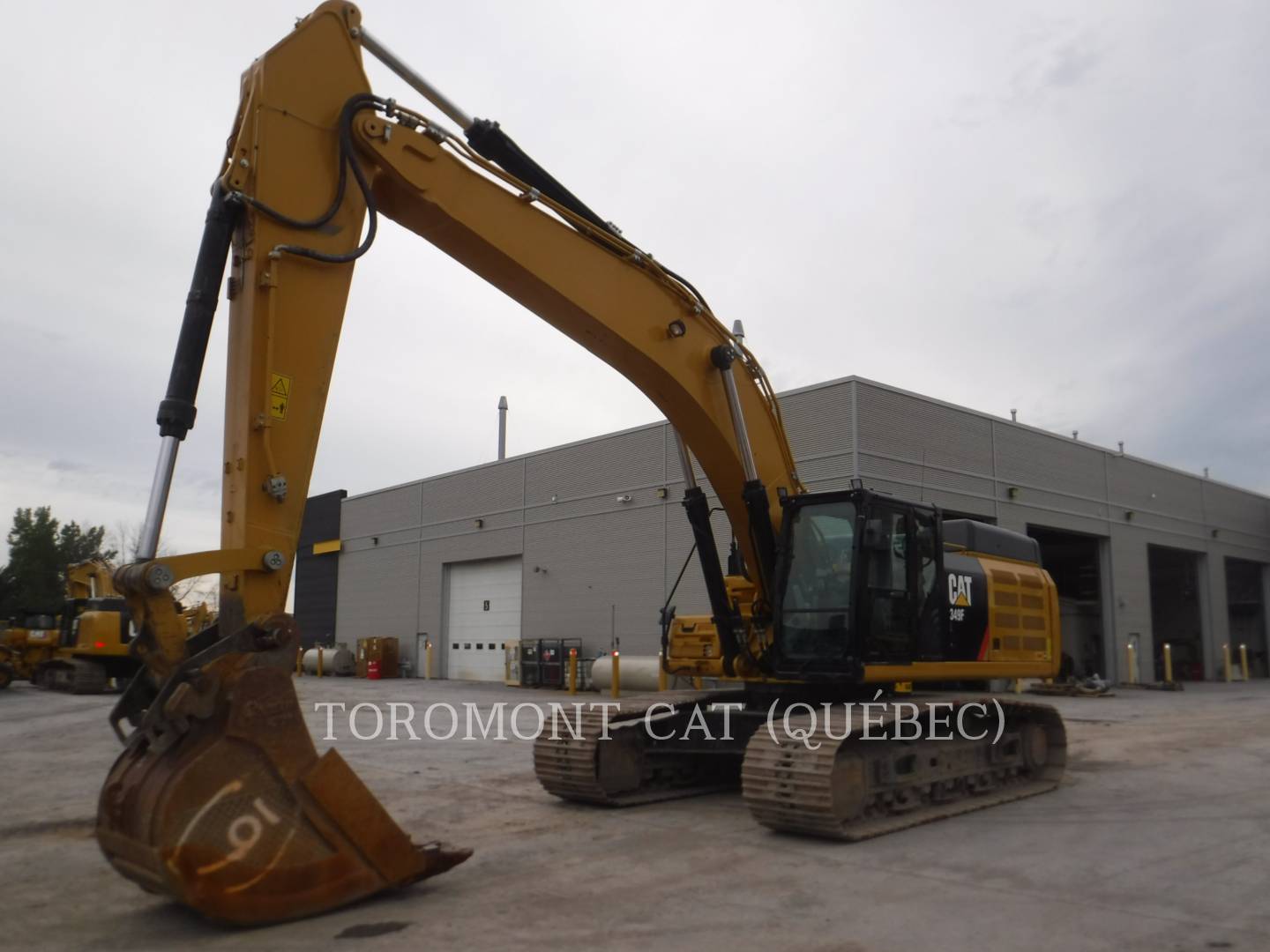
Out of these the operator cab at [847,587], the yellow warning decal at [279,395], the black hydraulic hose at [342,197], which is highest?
the black hydraulic hose at [342,197]

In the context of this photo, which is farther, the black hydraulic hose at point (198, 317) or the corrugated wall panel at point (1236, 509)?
the corrugated wall panel at point (1236, 509)

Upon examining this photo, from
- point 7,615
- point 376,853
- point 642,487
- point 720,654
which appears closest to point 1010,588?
point 720,654

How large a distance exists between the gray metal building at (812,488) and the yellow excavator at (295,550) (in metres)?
11.5

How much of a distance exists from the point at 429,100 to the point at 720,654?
514 cm

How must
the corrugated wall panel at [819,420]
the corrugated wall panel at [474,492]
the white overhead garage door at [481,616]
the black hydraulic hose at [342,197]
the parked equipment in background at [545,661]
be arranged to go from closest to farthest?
the black hydraulic hose at [342,197] → the corrugated wall panel at [819,420] → the parked equipment in background at [545,661] → the white overhead garage door at [481,616] → the corrugated wall panel at [474,492]

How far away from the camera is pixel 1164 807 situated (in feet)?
29.5

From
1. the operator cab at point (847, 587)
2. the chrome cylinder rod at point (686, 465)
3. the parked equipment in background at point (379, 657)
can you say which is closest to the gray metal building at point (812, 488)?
the parked equipment in background at point (379, 657)

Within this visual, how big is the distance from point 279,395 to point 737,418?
4142mm

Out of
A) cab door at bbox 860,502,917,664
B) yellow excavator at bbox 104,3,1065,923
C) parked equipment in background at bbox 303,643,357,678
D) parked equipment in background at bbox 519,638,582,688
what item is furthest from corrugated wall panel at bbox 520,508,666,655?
cab door at bbox 860,502,917,664

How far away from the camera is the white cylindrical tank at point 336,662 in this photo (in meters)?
34.6

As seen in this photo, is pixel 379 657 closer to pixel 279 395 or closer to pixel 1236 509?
pixel 279 395

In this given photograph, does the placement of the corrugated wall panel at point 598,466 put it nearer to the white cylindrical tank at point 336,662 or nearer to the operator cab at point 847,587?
the white cylindrical tank at point 336,662

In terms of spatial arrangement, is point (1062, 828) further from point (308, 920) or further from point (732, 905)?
point (308, 920)

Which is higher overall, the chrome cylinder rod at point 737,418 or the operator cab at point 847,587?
the chrome cylinder rod at point 737,418
